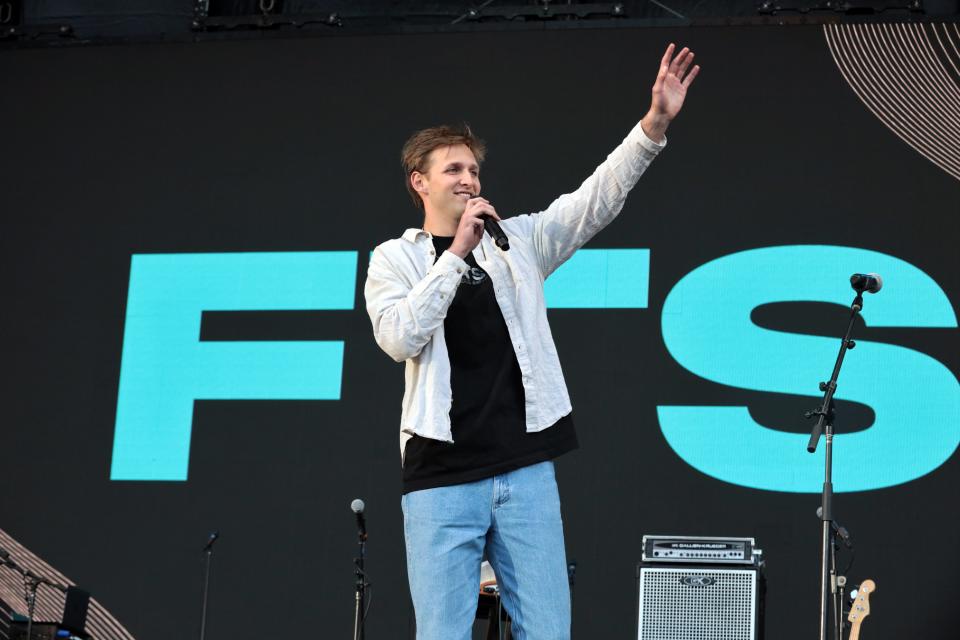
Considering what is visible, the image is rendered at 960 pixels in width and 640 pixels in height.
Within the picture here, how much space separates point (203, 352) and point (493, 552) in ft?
11.5

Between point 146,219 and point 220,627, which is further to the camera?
point 146,219

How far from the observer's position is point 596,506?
201 inches

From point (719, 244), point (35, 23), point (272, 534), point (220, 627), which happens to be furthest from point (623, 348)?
point (35, 23)

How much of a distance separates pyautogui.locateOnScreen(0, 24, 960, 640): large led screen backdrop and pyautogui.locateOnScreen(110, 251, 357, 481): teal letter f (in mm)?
13

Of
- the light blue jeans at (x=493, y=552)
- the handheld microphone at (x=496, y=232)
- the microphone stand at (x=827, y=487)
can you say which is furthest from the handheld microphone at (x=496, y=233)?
the microphone stand at (x=827, y=487)

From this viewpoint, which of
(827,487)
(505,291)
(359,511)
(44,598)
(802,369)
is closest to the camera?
(505,291)

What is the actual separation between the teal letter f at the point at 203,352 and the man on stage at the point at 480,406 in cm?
303

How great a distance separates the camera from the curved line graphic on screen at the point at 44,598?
5.34 metres

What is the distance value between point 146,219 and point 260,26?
3.35 ft

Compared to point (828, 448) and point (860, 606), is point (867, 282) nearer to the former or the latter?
point (828, 448)

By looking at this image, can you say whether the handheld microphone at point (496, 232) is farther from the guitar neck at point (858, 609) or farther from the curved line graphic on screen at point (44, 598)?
the curved line graphic on screen at point (44, 598)

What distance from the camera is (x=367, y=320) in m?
5.45

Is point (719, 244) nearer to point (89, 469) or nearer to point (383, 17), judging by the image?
point (383, 17)

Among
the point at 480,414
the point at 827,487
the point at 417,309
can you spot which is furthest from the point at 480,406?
the point at 827,487
